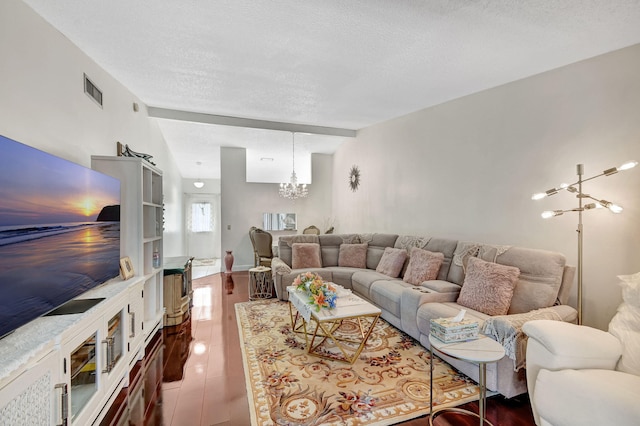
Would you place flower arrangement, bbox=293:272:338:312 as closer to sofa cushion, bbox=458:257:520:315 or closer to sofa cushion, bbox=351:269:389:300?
sofa cushion, bbox=351:269:389:300

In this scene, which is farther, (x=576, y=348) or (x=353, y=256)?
(x=353, y=256)

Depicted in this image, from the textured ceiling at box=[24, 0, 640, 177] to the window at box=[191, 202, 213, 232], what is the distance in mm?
5395

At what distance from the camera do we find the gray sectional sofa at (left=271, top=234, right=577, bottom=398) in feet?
6.38

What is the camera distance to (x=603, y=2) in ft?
5.89

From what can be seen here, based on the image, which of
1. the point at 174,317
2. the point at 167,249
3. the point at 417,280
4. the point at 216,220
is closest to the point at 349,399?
the point at 417,280

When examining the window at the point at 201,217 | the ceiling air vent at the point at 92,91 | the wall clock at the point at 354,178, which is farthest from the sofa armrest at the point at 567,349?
the window at the point at 201,217

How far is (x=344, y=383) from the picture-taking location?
216 cm

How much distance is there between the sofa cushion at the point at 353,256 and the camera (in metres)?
4.59

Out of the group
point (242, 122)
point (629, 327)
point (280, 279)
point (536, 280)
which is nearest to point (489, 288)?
point (536, 280)

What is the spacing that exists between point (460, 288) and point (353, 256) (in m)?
1.95

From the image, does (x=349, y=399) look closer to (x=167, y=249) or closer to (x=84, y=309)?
(x=84, y=309)

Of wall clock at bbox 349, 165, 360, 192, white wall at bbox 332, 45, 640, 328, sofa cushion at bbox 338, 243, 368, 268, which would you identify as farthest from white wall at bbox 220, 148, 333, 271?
white wall at bbox 332, 45, 640, 328

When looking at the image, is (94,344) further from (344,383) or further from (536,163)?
(536,163)

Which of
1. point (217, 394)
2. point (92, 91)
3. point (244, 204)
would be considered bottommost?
point (217, 394)
